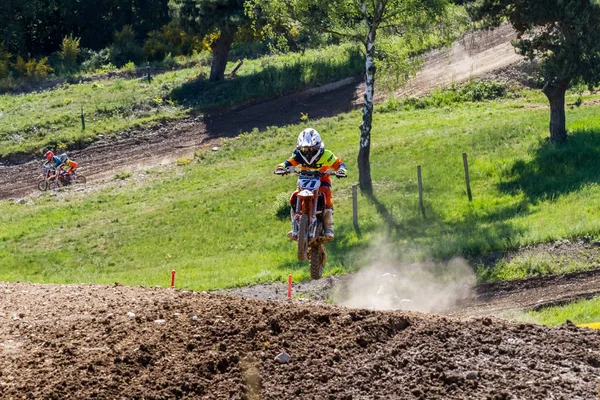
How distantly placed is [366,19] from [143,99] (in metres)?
22.3

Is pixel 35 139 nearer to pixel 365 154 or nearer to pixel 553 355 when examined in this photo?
pixel 365 154

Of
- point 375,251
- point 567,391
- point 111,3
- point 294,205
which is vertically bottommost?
point 375,251

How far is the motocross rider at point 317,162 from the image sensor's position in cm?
1515

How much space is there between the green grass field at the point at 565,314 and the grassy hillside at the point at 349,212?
2.91 metres

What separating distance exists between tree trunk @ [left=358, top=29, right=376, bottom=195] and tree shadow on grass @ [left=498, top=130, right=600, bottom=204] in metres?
4.54

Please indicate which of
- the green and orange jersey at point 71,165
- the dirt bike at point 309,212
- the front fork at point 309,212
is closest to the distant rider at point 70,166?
the green and orange jersey at point 71,165

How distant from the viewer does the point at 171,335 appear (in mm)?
11391

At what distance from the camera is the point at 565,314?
15281 mm

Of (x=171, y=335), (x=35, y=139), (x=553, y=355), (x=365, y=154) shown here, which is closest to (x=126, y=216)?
(x=365, y=154)

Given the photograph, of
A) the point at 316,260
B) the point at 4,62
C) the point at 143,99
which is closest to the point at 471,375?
the point at 316,260

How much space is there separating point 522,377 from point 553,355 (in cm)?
76

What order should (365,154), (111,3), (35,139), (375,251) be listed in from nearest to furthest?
(375,251)
(365,154)
(35,139)
(111,3)

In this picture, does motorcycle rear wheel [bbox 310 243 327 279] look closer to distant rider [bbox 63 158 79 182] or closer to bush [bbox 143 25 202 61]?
distant rider [bbox 63 158 79 182]

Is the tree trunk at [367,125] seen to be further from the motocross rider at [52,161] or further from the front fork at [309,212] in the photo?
the motocross rider at [52,161]
